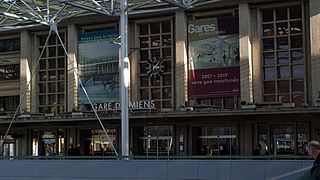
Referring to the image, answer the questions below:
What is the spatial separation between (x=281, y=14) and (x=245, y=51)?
3343 millimetres

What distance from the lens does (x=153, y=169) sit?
59.5ft

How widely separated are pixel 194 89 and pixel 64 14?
1054 cm

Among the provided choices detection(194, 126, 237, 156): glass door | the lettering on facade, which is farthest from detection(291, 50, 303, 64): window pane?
the lettering on facade

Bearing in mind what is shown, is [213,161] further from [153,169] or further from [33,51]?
[33,51]

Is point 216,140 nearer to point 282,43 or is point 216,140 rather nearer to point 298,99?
point 298,99

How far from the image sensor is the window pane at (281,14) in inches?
1470

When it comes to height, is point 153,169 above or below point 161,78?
below

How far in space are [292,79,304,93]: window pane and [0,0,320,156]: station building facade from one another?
71mm

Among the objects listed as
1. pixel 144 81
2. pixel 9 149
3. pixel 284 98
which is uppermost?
pixel 144 81

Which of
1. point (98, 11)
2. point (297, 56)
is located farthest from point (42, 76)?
point (297, 56)

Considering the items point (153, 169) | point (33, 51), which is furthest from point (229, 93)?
point (153, 169)

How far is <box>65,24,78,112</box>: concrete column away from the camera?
43.1m

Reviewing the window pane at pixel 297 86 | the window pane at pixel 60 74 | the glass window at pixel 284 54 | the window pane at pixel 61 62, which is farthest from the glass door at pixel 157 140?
the window pane at pixel 61 62

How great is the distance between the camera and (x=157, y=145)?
40.7 m
